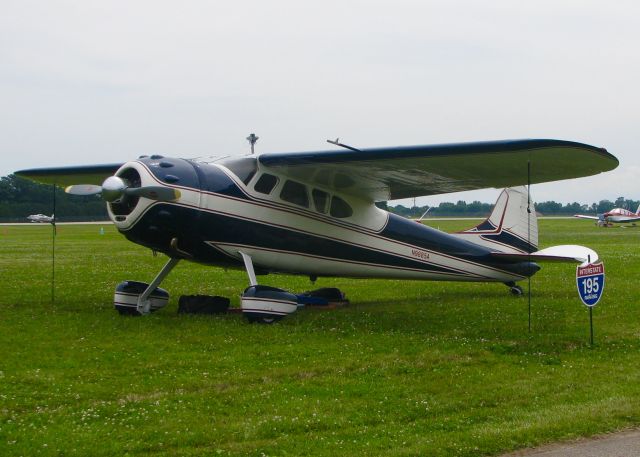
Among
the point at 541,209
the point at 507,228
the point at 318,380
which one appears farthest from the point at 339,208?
the point at 541,209

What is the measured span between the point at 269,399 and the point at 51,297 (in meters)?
9.79

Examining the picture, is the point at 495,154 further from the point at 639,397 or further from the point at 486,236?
the point at 486,236

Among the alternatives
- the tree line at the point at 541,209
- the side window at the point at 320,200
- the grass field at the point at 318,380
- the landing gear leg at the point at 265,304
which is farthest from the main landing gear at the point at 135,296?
the tree line at the point at 541,209

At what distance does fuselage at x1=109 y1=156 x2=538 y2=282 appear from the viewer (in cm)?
1102

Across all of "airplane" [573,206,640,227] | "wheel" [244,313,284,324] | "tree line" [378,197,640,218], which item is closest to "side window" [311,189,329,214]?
"wheel" [244,313,284,324]

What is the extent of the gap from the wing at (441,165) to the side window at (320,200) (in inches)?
7.8

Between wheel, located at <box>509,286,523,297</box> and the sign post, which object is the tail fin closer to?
wheel, located at <box>509,286,523,297</box>

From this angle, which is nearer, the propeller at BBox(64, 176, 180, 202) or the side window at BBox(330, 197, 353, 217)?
the propeller at BBox(64, 176, 180, 202)

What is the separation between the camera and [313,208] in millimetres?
12828

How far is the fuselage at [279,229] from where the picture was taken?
1102 cm

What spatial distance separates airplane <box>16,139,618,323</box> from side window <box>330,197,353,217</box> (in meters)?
0.02

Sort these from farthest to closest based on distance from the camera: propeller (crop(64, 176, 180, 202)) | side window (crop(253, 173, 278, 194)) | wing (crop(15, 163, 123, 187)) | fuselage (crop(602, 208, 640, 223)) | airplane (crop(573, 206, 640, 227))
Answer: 1. fuselage (crop(602, 208, 640, 223))
2. airplane (crop(573, 206, 640, 227))
3. wing (crop(15, 163, 123, 187))
4. side window (crop(253, 173, 278, 194))
5. propeller (crop(64, 176, 180, 202))

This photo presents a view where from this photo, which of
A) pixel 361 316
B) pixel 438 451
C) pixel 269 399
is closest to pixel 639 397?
pixel 438 451

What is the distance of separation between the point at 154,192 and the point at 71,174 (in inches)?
208
